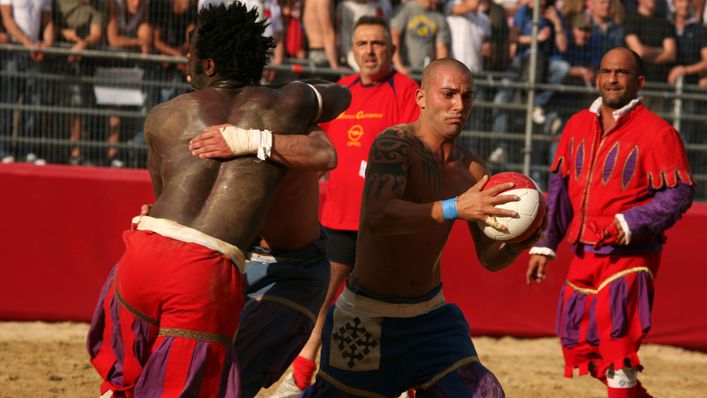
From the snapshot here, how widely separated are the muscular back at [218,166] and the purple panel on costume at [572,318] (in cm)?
287

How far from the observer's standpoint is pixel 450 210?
4.45 m

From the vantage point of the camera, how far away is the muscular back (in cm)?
453

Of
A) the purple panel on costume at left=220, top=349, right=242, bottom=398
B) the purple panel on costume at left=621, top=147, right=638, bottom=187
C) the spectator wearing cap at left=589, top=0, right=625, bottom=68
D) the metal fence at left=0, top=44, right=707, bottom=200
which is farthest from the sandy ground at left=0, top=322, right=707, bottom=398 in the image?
the purple panel on costume at left=220, top=349, right=242, bottom=398

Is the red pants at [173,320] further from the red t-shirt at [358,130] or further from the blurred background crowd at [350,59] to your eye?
the blurred background crowd at [350,59]

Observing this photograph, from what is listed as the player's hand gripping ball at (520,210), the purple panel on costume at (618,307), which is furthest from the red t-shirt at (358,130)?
the player's hand gripping ball at (520,210)

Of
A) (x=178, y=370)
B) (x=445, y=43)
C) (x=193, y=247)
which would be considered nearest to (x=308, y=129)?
(x=193, y=247)

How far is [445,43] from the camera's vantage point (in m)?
10.3

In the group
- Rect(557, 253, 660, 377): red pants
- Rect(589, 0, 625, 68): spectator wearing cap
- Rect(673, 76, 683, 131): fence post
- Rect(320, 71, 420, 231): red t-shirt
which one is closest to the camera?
Rect(557, 253, 660, 377): red pants

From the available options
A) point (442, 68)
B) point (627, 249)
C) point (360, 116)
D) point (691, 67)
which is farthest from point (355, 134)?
point (691, 67)

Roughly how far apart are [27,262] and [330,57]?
3246 millimetres

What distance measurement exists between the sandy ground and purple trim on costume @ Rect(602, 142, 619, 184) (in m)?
1.91

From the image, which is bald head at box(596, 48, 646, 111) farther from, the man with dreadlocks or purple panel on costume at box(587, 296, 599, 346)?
the man with dreadlocks

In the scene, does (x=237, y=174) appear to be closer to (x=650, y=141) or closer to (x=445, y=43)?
(x=650, y=141)

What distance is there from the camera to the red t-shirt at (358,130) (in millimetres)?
7680
